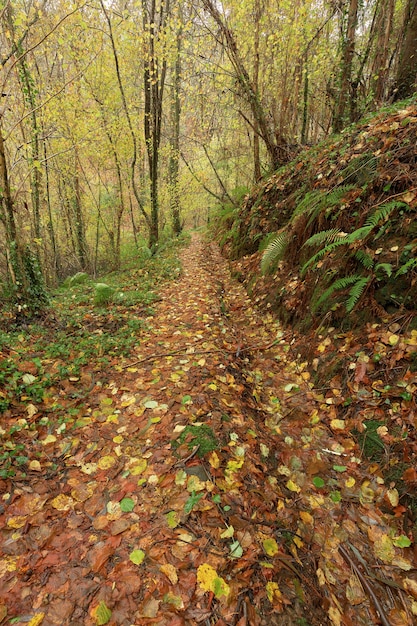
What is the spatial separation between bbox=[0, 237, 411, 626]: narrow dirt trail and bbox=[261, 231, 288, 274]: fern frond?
8.18 feet

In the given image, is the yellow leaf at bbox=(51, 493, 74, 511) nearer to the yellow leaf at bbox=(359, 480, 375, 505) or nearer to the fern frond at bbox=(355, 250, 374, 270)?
the yellow leaf at bbox=(359, 480, 375, 505)

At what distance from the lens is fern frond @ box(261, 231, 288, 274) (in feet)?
18.1

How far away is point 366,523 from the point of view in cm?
235

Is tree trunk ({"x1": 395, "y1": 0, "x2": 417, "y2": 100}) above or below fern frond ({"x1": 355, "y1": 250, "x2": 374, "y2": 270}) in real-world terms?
above

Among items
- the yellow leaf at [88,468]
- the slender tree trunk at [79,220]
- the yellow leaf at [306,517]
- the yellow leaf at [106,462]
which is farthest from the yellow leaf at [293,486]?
the slender tree trunk at [79,220]

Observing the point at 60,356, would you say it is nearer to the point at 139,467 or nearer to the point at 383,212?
the point at 139,467

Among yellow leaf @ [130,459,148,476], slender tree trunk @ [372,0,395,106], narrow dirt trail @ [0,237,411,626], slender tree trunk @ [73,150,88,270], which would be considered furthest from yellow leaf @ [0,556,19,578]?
slender tree trunk @ [73,150,88,270]

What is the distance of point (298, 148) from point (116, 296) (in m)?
6.18

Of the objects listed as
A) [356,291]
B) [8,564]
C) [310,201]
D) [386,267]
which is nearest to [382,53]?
[310,201]

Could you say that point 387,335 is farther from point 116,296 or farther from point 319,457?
point 116,296

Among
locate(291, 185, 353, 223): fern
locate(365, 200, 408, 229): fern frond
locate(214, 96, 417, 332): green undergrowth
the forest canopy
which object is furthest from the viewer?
the forest canopy

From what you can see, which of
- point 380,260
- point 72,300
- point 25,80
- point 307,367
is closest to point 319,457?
point 307,367

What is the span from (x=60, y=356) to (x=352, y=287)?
3.84 meters

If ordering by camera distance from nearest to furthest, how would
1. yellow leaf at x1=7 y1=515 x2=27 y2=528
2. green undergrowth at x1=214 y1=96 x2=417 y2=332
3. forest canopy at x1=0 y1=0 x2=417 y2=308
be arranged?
yellow leaf at x1=7 y1=515 x2=27 y2=528, green undergrowth at x1=214 y1=96 x2=417 y2=332, forest canopy at x1=0 y1=0 x2=417 y2=308
